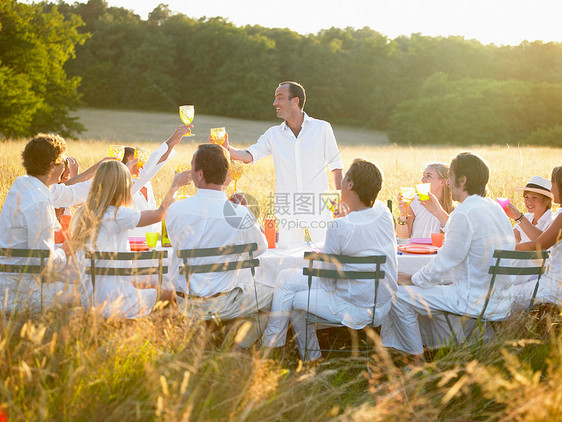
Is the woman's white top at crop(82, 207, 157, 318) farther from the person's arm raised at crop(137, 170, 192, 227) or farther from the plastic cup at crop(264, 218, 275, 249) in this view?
the plastic cup at crop(264, 218, 275, 249)

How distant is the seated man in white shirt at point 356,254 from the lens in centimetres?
326

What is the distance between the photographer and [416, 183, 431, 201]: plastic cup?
3727mm

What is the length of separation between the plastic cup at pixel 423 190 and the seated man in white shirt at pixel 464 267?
257mm

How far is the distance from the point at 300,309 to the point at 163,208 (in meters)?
1.01

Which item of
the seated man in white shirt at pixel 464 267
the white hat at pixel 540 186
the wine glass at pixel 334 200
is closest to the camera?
the seated man in white shirt at pixel 464 267

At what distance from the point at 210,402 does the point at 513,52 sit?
141ft

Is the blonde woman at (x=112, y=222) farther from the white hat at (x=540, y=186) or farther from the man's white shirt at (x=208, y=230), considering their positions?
the white hat at (x=540, y=186)

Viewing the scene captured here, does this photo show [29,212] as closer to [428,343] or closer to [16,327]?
[16,327]

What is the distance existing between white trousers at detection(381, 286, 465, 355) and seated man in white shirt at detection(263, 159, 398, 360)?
0.13m

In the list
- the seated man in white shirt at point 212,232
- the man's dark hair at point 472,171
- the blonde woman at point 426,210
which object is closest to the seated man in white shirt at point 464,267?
the man's dark hair at point 472,171

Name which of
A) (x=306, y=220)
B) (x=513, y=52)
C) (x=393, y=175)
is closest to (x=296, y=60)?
(x=513, y=52)

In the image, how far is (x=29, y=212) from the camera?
3359 mm

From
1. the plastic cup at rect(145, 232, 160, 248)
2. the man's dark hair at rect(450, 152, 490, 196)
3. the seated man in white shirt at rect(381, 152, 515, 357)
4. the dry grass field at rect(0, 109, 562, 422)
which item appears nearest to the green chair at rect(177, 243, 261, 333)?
the dry grass field at rect(0, 109, 562, 422)

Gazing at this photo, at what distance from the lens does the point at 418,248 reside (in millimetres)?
3910
